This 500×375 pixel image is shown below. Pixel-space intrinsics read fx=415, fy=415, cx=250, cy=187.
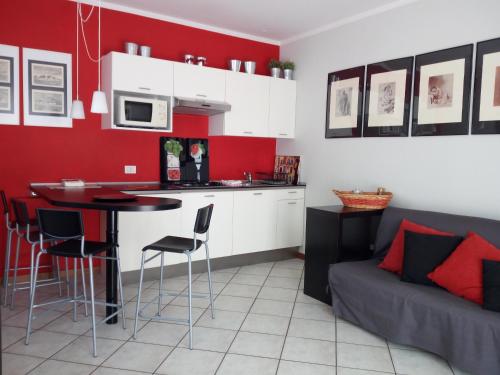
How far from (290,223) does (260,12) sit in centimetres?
236

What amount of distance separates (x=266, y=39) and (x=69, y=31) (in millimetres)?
2334

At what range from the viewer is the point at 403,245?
10.3ft

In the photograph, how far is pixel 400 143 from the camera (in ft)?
12.6

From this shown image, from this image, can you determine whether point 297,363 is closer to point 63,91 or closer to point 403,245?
point 403,245

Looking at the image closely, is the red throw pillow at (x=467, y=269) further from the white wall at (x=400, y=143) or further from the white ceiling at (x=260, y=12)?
the white ceiling at (x=260, y=12)

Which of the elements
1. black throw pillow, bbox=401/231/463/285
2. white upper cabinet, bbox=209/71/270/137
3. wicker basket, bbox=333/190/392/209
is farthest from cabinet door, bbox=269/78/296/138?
black throw pillow, bbox=401/231/463/285

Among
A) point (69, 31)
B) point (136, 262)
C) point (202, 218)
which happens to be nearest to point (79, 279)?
point (136, 262)

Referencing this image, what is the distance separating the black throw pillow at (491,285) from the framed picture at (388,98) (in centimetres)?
156

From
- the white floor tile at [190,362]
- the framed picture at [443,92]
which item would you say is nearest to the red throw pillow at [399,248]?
the framed picture at [443,92]

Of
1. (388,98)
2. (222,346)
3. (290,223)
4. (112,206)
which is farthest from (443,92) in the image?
(112,206)

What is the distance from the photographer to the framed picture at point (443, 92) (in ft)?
10.9

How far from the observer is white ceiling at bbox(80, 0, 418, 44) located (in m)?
3.96

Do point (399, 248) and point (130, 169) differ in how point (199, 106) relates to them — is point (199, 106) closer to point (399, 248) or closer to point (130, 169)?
point (130, 169)

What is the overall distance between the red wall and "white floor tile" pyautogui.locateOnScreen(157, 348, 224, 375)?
2.01 m
